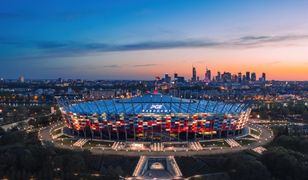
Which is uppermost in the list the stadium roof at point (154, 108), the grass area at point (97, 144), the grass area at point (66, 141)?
the stadium roof at point (154, 108)

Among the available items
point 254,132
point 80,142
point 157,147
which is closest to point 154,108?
point 157,147

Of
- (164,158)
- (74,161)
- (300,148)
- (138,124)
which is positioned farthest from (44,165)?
(300,148)

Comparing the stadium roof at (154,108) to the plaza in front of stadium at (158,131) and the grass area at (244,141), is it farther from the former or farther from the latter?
the grass area at (244,141)

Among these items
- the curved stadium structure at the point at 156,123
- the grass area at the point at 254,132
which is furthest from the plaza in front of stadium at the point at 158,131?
the grass area at the point at 254,132

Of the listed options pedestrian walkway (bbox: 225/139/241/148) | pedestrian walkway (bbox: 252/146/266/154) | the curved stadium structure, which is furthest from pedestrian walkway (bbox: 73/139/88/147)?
pedestrian walkway (bbox: 252/146/266/154)

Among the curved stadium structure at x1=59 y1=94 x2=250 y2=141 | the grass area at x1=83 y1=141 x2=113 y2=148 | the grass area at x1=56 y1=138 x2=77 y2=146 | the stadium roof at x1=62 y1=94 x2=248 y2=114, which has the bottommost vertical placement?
the grass area at x1=83 y1=141 x2=113 y2=148

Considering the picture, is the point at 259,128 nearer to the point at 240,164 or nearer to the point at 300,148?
the point at 300,148

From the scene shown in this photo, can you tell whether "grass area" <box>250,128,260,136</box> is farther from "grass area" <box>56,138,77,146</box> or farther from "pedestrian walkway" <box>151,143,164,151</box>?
"grass area" <box>56,138,77,146</box>

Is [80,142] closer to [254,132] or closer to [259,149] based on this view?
[259,149]
